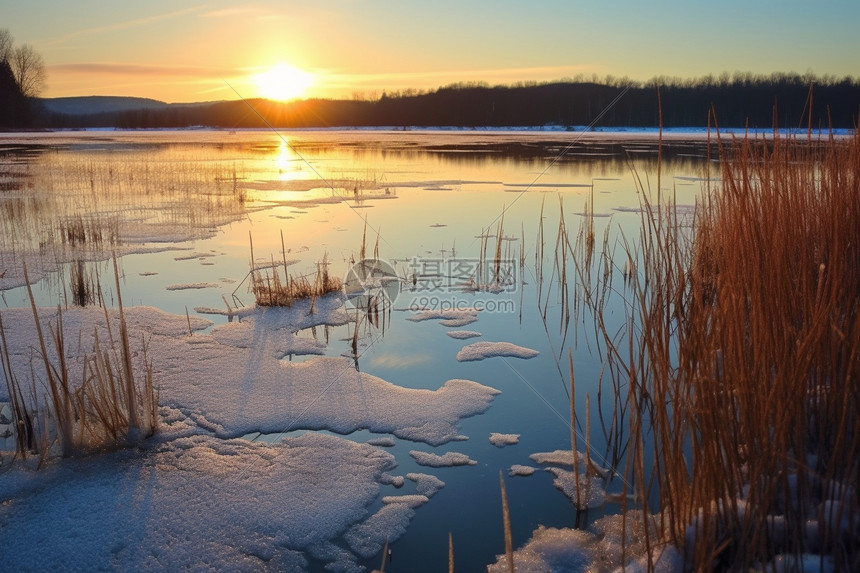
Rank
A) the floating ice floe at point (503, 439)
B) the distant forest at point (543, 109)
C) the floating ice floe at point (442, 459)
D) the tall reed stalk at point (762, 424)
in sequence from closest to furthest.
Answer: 1. the tall reed stalk at point (762, 424)
2. the floating ice floe at point (442, 459)
3. the floating ice floe at point (503, 439)
4. the distant forest at point (543, 109)

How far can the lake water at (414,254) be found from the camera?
312 cm

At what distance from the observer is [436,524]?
2770 millimetres

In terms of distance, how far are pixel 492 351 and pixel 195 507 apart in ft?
8.69

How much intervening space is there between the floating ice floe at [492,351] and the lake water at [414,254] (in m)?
0.08

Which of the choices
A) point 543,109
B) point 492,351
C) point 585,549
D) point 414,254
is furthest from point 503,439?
point 543,109

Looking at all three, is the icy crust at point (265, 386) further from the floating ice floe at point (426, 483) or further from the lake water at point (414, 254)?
the floating ice floe at point (426, 483)

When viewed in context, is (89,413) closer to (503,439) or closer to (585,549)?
(503,439)

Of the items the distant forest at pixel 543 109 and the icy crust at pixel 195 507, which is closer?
the icy crust at pixel 195 507

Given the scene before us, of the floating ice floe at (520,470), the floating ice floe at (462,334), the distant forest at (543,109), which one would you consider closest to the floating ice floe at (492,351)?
the floating ice floe at (462,334)

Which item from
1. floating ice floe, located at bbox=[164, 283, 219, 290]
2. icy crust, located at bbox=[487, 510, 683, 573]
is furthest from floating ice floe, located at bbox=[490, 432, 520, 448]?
floating ice floe, located at bbox=[164, 283, 219, 290]

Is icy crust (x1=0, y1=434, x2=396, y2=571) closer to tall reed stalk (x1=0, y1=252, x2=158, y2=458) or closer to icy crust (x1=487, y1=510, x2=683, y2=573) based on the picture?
tall reed stalk (x1=0, y1=252, x2=158, y2=458)

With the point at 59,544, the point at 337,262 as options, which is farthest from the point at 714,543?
the point at 337,262

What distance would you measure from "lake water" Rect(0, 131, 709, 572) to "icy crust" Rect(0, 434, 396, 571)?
215mm

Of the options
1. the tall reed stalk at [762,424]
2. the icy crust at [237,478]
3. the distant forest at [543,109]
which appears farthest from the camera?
the distant forest at [543,109]
